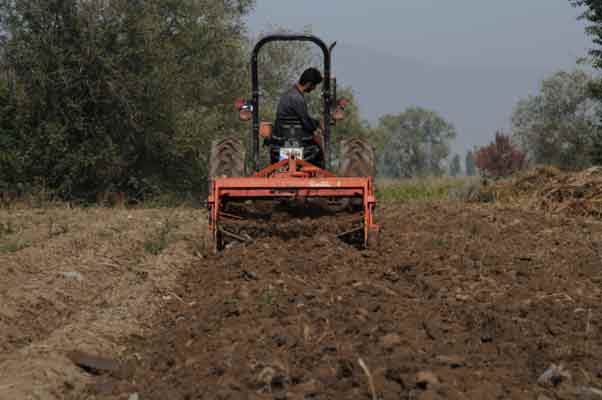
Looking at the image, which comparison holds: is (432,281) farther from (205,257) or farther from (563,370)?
(205,257)

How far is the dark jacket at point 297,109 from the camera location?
9.20m

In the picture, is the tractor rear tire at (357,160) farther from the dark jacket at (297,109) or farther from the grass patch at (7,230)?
the grass patch at (7,230)

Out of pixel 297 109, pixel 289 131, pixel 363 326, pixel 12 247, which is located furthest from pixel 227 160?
pixel 363 326

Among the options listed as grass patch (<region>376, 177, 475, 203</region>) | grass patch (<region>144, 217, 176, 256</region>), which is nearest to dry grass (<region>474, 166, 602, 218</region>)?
grass patch (<region>376, 177, 475, 203</region>)

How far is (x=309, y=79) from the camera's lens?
29.6 feet

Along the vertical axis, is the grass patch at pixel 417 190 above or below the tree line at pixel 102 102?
below

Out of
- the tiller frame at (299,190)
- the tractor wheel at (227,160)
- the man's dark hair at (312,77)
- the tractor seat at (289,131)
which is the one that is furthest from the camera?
the tractor wheel at (227,160)

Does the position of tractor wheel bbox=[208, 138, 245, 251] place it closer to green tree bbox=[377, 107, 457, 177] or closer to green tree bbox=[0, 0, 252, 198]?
green tree bbox=[0, 0, 252, 198]

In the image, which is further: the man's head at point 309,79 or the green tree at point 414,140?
the green tree at point 414,140

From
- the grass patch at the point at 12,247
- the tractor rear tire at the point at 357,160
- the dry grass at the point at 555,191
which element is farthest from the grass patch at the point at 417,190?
the grass patch at the point at 12,247

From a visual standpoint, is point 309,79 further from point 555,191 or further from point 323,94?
point 555,191

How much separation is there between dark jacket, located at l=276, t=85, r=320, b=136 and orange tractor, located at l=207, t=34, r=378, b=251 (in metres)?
0.19

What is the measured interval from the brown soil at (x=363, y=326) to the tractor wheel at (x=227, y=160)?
4.39 ft

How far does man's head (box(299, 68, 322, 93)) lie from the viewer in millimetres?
8953
